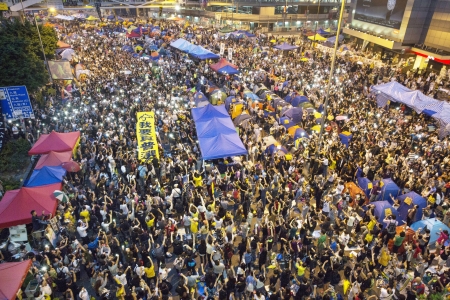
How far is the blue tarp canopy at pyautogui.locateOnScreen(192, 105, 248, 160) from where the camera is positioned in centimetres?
1476

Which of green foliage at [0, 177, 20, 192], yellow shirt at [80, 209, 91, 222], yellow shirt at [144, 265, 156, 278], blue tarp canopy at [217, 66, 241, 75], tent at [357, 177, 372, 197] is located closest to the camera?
yellow shirt at [144, 265, 156, 278]

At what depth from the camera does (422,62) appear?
106 feet

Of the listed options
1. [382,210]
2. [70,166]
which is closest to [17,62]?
[70,166]

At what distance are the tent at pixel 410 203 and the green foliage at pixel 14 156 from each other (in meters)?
17.9

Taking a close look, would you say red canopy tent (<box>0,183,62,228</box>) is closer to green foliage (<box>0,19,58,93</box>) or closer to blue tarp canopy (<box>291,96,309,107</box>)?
green foliage (<box>0,19,58,93</box>)

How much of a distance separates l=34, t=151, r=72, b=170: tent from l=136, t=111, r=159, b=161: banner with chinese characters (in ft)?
10.3

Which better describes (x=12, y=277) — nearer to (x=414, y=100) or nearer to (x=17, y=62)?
(x=17, y=62)

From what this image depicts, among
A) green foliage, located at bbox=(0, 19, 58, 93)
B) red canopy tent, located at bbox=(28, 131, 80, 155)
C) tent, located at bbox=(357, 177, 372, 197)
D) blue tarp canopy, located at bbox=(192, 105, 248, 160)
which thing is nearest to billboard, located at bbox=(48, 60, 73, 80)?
green foliage, located at bbox=(0, 19, 58, 93)

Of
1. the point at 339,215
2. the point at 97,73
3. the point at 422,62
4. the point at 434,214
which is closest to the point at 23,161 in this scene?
the point at 97,73

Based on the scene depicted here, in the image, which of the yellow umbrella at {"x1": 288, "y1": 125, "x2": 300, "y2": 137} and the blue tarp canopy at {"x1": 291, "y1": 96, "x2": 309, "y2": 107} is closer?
the yellow umbrella at {"x1": 288, "y1": 125, "x2": 300, "y2": 137}

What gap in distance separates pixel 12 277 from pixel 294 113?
50.4 ft

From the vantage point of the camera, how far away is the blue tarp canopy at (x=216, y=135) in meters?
14.8

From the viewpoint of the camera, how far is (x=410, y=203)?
1195cm

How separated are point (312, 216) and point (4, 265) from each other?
376 inches
